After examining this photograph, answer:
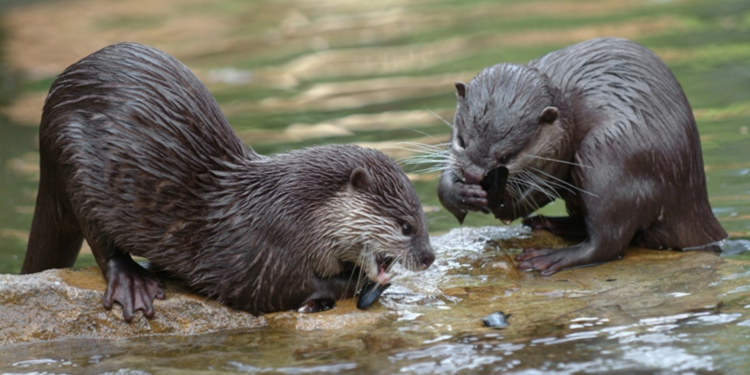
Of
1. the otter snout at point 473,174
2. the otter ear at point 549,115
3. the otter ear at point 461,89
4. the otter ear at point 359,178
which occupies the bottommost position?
the otter snout at point 473,174

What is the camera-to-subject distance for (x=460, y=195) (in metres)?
4.47

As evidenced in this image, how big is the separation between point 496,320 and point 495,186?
895mm

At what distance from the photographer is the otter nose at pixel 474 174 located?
4367 millimetres

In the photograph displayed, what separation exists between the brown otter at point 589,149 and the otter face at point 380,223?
1.74 ft

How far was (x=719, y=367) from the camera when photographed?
321cm

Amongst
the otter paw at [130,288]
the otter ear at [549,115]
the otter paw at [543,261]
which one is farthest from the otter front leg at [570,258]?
the otter paw at [130,288]

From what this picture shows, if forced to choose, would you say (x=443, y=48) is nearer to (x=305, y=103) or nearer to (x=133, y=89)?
(x=305, y=103)

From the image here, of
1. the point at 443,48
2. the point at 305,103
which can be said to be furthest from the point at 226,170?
the point at 443,48

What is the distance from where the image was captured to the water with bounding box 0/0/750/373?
3.47m

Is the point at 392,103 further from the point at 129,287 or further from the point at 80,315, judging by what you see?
the point at 80,315

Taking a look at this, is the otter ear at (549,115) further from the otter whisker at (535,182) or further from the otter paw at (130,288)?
the otter paw at (130,288)

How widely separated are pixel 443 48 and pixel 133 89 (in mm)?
8781

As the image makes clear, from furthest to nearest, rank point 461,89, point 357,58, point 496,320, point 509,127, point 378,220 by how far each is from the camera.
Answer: point 357,58, point 461,89, point 509,127, point 378,220, point 496,320

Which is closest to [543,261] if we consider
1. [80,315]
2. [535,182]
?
[535,182]
